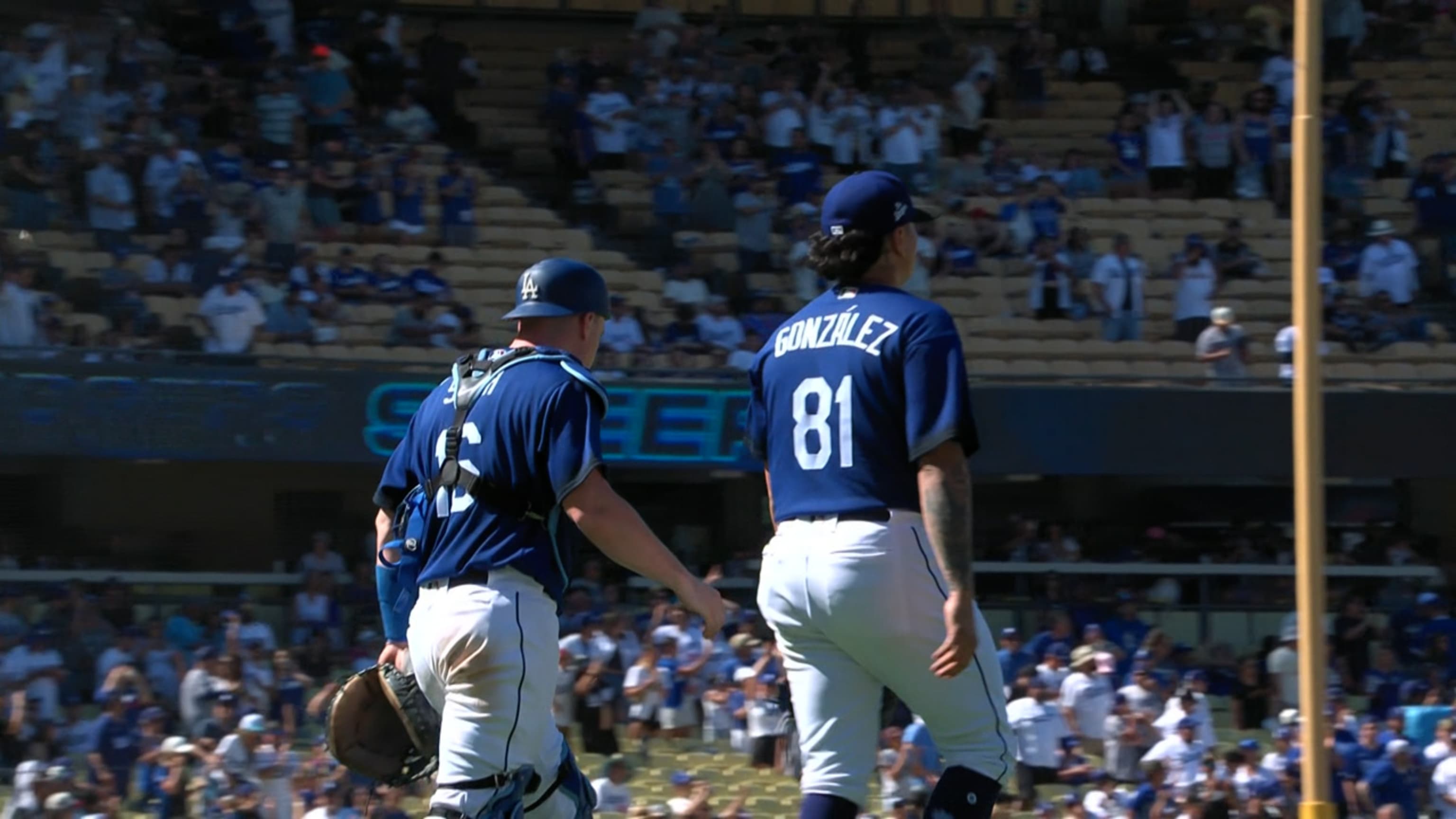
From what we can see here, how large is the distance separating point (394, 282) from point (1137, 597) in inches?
256

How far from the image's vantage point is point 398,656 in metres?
5.34

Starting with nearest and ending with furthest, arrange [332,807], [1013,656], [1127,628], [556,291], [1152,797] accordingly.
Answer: [556,291], [332,807], [1152,797], [1013,656], [1127,628]

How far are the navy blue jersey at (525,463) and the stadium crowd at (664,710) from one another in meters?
6.72

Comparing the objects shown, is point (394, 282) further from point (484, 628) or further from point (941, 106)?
point (484, 628)

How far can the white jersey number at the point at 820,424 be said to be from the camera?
15.0 feet

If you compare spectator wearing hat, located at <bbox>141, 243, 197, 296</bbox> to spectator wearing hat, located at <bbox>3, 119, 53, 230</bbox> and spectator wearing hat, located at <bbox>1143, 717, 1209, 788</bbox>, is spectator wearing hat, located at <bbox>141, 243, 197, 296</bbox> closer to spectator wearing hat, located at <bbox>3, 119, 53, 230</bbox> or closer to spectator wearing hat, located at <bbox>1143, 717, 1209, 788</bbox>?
spectator wearing hat, located at <bbox>3, 119, 53, 230</bbox>

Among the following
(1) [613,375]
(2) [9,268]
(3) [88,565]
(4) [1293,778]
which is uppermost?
(2) [9,268]

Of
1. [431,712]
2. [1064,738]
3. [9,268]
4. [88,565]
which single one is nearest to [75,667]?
[88,565]

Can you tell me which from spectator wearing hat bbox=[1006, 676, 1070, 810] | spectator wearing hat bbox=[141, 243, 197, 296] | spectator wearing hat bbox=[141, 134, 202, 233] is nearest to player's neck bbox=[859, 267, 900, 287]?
spectator wearing hat bbox=[1006, 676, 1070, 810]

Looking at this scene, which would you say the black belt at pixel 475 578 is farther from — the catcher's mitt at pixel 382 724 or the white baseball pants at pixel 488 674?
the catcher's mitt at pixel 382 724

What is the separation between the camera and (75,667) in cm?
1434

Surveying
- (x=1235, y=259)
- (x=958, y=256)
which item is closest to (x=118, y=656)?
(x=958, y=256)

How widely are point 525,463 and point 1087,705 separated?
34.1 ft

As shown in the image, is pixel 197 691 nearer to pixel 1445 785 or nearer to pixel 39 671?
pixel 39 671
